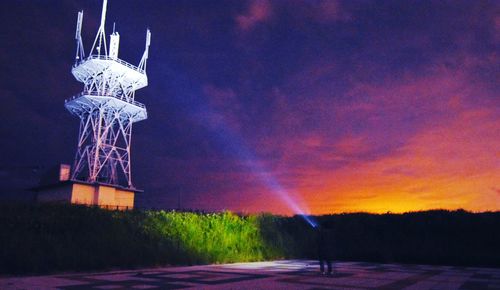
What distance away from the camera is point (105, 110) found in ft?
143

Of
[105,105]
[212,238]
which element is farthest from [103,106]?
[212,238]

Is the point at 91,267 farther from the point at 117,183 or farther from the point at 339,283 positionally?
the point at 117,183

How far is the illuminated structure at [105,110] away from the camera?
1647 inches

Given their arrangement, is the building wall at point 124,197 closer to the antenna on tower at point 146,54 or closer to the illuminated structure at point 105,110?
the illuminated structure at point 105,110

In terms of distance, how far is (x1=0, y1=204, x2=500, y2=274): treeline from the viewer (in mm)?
13664

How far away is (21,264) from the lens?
41.6 ft

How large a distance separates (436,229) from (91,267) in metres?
19.6

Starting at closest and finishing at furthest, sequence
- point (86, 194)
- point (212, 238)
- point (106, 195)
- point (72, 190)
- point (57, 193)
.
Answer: point (212, 238) → point (72, 190) → point (86, 194) → point (57, 193) → point (106, 195)

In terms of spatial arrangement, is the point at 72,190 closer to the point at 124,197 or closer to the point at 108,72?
the point at 124,197

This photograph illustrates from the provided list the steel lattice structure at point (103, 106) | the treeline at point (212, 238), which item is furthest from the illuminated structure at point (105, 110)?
the treeline at point (212, 238)

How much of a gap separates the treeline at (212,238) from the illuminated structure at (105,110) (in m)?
22.1

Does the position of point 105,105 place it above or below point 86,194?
above

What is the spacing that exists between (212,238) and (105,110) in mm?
28145

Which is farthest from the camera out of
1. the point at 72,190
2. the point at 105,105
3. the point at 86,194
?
the point at 105,105
